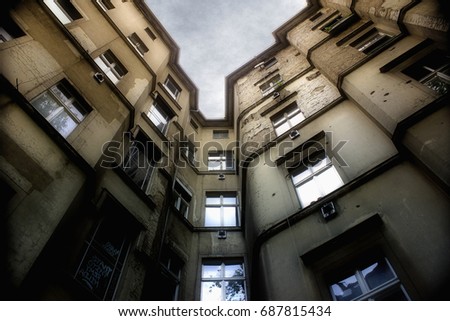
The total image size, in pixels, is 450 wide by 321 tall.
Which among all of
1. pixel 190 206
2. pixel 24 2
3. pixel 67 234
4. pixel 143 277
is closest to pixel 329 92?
pixel 190 206

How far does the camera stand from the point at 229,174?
545 inches

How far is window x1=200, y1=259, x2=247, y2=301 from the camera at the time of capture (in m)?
8.91

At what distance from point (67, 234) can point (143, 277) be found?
2.28 m

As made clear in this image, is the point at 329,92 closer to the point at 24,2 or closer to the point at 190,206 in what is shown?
the point at 190,206

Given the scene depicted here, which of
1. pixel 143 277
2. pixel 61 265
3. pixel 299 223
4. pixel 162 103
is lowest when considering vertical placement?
pixel 61 265

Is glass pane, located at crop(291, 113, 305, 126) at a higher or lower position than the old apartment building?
higher

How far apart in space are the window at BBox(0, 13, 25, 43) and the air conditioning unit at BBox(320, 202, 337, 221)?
8.68 meters

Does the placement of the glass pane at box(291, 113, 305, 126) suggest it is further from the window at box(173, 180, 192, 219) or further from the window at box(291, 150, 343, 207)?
the window at box(173, 180, 192, 219)

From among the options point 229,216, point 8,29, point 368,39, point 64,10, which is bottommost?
point 229,216

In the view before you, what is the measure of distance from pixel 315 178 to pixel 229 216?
493cm

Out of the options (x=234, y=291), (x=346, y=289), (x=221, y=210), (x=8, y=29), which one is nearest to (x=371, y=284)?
(x=346, y=289)

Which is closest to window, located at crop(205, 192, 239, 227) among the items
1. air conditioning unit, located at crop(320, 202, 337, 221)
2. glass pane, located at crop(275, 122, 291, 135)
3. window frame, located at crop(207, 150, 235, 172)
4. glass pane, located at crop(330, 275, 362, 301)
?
window frame, located at crop(207, 150, 235, 172)

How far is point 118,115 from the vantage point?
930cm

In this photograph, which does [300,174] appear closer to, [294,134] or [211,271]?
[294,134]
